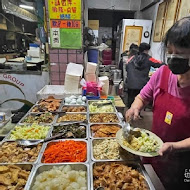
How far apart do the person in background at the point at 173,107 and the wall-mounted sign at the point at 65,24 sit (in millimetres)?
2155

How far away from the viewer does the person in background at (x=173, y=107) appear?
114 cm

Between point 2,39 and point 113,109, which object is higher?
point 2,39

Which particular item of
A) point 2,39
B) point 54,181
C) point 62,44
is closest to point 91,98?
point 62,44

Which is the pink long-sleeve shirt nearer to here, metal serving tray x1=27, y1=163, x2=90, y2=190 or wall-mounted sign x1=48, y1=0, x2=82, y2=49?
metal serving tray x1=27, y1=163, x2=90, y2=190

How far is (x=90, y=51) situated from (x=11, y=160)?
3356 mm

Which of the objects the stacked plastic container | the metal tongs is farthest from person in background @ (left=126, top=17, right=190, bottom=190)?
the stacked plastic container

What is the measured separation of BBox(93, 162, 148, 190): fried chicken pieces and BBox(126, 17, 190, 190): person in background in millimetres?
295

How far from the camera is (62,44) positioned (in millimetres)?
3295

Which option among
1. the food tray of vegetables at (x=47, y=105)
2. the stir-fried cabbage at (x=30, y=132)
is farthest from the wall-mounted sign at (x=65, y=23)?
the stir-fried cabbage at (x=30, y=132)

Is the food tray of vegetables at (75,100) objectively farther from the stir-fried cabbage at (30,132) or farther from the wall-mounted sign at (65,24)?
the wall-mounted sign at (65,24)

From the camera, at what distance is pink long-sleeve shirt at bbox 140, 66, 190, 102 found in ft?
4.31

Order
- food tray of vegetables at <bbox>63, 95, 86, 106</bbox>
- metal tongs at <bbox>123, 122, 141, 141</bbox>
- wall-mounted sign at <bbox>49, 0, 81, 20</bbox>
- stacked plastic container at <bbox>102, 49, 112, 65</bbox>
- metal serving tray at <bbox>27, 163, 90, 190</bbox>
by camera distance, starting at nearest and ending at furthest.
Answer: metal serving tray at <bbox>27, 163, 90, 190</bbox>
metal tongs at <bbox>123, 122, 141, 141</bbox>
food tray of vegetables at <bbox>63, 95, 86, 106</bbox>
wall-mounted sign at <bbox>49, 0, 81, 20</bbox>
stacked plastic container at <bbox>102, 49, 112, 65</bbox>

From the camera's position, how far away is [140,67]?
14.0 feet

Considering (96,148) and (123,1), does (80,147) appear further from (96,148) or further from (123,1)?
(123,1)
